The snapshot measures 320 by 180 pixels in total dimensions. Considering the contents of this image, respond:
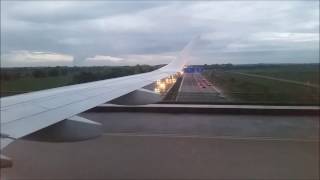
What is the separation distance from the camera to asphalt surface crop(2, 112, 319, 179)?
3.89 meters

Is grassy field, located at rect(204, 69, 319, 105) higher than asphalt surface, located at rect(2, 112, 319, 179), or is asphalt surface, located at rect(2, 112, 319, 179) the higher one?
grassy field, located at rect(204, 69, 319, 105)

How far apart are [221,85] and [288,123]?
77.9 inches

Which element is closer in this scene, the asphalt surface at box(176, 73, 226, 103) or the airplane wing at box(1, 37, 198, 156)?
the airplane wing at box(1, 37, 198, 156)

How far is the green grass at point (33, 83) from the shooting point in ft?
16.4

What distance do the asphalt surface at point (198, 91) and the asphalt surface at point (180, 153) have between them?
170 cm

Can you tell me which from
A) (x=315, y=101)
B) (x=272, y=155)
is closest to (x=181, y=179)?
(x=272, y=155)

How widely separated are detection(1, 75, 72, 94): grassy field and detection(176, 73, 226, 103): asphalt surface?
3958mm

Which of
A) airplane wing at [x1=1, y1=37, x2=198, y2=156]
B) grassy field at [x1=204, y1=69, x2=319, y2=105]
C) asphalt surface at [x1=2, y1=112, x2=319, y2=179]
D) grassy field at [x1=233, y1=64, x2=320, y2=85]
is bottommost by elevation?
asphalt surface at [x1=2, y1=112, x2=319, y2=179]

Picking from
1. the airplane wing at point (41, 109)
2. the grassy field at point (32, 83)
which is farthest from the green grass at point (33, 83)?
the airplane wing at point (41, 109)

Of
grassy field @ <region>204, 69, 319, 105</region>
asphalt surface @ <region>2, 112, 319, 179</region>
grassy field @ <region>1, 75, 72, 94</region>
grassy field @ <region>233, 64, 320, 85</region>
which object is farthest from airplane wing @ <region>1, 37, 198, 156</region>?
grassy field @ <region>204, 69, 319, 105</region>

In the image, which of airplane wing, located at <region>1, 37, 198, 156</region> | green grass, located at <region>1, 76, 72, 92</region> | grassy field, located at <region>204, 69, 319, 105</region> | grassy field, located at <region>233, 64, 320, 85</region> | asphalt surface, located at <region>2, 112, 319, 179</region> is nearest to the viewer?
airplane wing, located at <region>1, 37, 198, 156</region>

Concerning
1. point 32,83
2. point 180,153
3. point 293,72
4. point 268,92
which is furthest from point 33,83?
point 268,92

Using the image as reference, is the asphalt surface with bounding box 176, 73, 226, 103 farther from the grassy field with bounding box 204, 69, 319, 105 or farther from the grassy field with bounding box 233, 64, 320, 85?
the grassy field with bounding box 233, 64, 320, 85

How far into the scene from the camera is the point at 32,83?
540cm
